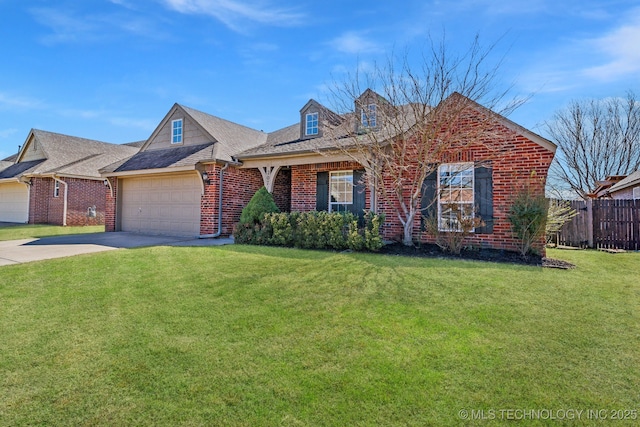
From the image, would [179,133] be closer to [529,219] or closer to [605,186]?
[529,219]

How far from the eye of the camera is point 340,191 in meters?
11.4

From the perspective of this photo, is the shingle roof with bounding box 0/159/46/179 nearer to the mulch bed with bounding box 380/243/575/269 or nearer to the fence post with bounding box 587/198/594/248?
the mulch bed with bounding box 380/243/575/269

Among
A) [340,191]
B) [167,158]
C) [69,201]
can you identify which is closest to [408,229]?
[340,191]

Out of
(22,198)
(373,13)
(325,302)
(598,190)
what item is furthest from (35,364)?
(598,190)

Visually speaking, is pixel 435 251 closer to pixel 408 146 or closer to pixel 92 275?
pixel 408 146

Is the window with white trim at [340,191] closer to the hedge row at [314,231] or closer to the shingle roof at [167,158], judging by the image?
the hedge row at [314,231]

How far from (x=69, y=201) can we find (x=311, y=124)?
14.8 meters

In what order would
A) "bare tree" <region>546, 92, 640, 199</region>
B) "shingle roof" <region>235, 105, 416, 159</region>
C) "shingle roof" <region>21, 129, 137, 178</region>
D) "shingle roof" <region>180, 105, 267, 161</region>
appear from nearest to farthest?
"shingle roof" <region>235, 105, 416, 159</region>
"shingle roof" <region>180, 105, 267, 161</region>
"shingle roof" <region>21, 129, 137, 178</region>
"bare tree" <region>546, 92, 640, 199</region>

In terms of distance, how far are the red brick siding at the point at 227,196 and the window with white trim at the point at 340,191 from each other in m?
3.50

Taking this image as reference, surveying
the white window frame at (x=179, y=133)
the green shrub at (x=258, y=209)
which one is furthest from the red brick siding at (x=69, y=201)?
the green shrub at (x=258, y=209)

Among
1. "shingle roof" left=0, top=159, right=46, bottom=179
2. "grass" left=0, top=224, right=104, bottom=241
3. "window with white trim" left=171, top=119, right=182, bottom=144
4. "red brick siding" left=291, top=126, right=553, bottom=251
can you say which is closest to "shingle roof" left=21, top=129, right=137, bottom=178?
"shingle roof" left=0, top=159, right=46, bottom=179

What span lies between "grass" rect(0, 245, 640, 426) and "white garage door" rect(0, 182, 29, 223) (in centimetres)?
1877

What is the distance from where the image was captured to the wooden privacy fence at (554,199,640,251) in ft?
31.7

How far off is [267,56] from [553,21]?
7884mm
